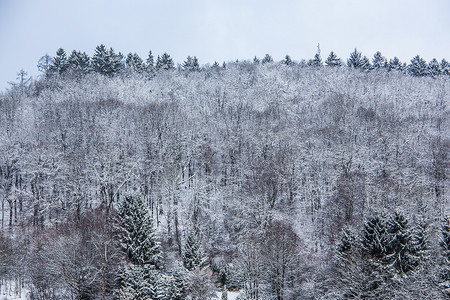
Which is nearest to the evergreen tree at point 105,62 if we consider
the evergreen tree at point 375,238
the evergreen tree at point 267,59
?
the evergreen tree at point 267,59

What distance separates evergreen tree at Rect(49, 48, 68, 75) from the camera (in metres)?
76.5

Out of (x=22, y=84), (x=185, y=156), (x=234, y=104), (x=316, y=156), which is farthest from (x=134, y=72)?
(x=316, y=156)

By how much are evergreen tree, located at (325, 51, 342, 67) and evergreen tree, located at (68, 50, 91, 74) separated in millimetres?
66302

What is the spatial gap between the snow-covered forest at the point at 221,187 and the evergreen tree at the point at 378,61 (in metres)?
19.5

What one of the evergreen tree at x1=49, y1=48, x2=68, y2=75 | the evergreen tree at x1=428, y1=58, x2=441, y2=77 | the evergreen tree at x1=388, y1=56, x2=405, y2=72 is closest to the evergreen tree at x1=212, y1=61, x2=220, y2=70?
the evergreen tree at x1=49, y1=48, x2=68, y2=75

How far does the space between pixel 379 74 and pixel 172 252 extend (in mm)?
72195

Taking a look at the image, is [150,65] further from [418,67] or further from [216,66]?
[418,67]

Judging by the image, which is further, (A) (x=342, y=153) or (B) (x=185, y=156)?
(B) (x=185, y=156)

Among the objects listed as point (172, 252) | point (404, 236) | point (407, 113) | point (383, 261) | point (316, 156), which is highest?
point (407, 113)

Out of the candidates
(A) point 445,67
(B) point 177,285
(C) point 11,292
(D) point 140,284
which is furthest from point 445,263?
(A) point 445,67

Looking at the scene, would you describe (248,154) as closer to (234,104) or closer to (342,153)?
(342,153)

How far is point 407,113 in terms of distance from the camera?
195ft

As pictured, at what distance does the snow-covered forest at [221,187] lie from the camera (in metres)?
26.2

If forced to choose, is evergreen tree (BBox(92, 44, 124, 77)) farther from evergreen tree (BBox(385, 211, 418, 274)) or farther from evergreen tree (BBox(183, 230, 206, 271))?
evergreen tree (BBox(385, 211, 418, 274))
